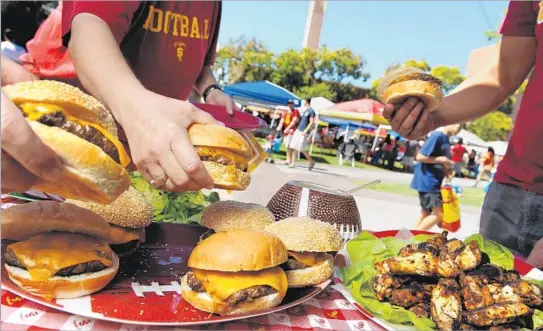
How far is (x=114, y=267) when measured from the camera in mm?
1357

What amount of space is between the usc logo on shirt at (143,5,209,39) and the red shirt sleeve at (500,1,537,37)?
1.93 metres

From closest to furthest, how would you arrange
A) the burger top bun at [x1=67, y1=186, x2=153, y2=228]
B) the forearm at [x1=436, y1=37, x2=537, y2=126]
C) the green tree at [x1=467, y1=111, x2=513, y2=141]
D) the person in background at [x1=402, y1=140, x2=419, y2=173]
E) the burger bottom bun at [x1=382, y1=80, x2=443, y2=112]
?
the burger top bun at [x1=67, y1=186, x2=153, y2=228] < the burger bottom bun at [x1=382, y1=80, x2=443, y2=112] < the forearm at [x1=436, y1=37, x2=537, y2=126] < the person in background at [x1=402, y1=140, x2=419, y2=173] < the green tree at [x1=467, y1=111, x2=513, y2=141]

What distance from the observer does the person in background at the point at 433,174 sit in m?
7.20

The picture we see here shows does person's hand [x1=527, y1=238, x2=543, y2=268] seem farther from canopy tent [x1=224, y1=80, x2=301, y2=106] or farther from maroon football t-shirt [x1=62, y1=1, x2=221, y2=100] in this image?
canopy tent [x1=224, y1=80, x2=301, y2=106]

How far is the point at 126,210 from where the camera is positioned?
5.61ft

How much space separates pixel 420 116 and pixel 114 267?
170 cm

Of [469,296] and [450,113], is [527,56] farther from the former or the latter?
[469,296]

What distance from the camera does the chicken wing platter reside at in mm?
1339

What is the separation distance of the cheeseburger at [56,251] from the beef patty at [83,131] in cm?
31

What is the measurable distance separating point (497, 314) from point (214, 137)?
106 cm

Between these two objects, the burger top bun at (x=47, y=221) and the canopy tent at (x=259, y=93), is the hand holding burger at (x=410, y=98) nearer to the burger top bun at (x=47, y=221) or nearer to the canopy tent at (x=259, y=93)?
the burger top bun at (x=47, y=221)

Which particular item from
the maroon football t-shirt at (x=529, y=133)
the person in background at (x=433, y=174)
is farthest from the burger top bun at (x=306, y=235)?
the person in background at (x=433, y=174)

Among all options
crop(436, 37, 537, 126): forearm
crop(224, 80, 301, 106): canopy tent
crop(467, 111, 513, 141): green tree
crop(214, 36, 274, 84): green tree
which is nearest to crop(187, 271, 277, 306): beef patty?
crop(436, 37, 537, 126): forearm

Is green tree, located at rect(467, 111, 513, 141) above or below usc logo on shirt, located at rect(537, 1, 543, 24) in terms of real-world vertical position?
below
